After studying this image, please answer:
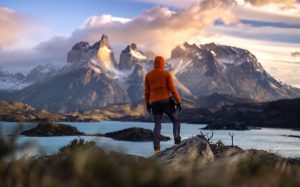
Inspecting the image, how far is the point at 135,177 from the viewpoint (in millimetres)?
4230

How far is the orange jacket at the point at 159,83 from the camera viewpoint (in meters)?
16.7

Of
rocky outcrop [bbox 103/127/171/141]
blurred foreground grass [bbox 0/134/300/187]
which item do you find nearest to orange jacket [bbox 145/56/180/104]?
blurred foreground grass [bbox 0/134/300/187]

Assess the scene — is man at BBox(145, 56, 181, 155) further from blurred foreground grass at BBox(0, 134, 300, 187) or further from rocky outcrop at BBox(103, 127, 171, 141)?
rocky outcrop at BBox(103, 127, 171, 141)

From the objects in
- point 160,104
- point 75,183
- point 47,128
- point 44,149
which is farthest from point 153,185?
point 47,128

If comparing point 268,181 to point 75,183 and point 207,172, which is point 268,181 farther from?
point 75,183

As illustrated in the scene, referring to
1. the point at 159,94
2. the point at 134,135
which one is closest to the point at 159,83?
the point at 159,94

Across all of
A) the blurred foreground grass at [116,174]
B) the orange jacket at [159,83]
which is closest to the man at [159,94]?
the orange jacket at [159,83]

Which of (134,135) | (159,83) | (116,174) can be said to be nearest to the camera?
(116,174)

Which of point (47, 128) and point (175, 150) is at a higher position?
point (175, 150)

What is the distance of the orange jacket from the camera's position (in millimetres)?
16734

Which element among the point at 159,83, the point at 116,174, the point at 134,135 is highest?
the point at 159,83

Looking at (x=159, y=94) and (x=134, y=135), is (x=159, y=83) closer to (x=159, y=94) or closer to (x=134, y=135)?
(x=159, y=94)

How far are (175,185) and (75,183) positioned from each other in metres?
0.74

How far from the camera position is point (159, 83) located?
1680cm
